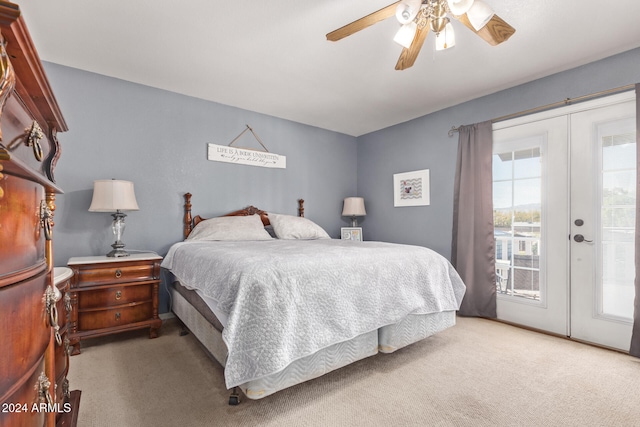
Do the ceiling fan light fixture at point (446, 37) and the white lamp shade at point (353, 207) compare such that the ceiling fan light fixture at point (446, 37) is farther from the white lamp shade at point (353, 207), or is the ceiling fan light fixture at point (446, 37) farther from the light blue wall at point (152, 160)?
the white lamp shade at point (353, 207)

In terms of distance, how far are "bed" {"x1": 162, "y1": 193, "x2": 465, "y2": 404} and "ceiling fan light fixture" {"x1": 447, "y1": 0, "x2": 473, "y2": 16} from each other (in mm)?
1516

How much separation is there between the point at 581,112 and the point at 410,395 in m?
2.84

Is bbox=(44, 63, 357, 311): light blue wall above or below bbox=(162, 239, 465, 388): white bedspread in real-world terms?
above

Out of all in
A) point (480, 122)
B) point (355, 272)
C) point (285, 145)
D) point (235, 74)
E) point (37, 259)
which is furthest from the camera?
point (285, 145)

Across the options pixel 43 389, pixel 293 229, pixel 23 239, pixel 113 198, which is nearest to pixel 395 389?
pixel 43 389

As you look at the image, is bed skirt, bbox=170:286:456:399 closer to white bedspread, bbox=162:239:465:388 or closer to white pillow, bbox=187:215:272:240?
white bedspread, bbox=162:239:465:388

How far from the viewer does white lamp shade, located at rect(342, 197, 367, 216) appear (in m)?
4.58

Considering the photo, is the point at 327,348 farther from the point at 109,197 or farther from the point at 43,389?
the point at 109,197

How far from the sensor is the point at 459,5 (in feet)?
5.00

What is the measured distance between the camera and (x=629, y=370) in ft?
6.89

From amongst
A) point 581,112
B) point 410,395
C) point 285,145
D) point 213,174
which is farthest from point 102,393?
point 581,112

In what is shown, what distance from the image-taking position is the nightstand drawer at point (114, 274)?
7.75 ft

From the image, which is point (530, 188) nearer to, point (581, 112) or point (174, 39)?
point (581, 112)

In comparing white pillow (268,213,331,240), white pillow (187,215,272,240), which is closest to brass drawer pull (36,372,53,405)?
white pillow (187,215,272,240)
